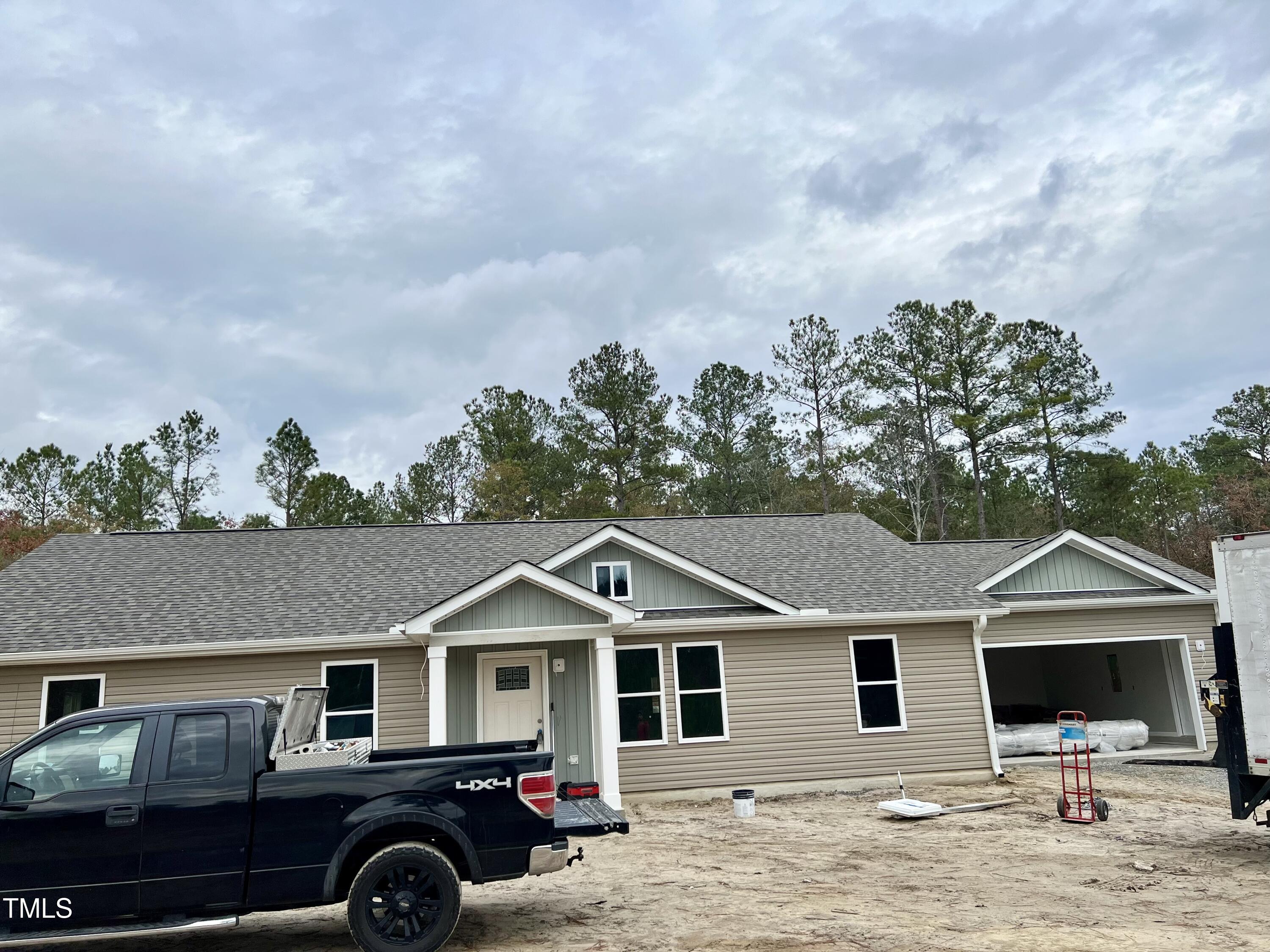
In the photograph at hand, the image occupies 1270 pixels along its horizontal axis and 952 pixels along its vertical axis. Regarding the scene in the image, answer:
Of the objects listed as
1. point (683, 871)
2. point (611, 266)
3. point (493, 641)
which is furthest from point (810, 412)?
point (683, 871)

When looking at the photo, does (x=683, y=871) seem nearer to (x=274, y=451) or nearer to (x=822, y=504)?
(x=822, y=504)

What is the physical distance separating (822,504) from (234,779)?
32.4 metres

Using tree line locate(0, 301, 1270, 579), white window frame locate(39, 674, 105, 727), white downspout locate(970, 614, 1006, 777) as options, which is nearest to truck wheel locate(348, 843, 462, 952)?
white window frame locate(39, 674, 105, 727)

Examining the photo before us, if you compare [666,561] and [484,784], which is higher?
[666,561]

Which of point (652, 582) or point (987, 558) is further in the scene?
point (987, 558)

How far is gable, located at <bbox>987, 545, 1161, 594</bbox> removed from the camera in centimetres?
1659

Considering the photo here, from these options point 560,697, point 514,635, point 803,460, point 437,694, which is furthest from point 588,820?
point 803,460

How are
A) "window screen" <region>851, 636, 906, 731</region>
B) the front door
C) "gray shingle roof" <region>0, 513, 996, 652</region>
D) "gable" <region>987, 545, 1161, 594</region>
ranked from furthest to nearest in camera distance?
1. "gable" <region>987, 545, 1161, 594</region>
2. "window screen" <region>851, 636, 906, 731</region>
3. the front door
4. "gray shingle roof" <region>0, 513, 996, 652</region>

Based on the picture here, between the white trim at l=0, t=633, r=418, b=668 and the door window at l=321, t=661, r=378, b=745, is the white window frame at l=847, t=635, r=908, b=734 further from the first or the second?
the door window at l=321, t=661, r=378, b=745

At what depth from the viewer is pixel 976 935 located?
6211mm

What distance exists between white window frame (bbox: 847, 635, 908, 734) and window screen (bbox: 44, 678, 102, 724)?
11.4 meters

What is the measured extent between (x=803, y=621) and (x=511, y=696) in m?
4.80

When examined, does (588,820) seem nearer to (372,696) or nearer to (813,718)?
(372,696)

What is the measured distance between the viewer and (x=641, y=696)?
13.9 meters
